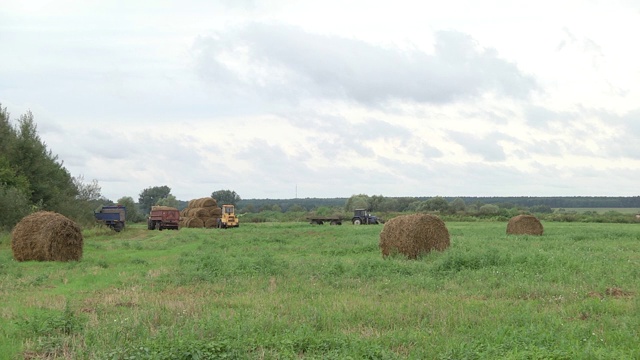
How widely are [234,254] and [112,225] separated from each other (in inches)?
1331

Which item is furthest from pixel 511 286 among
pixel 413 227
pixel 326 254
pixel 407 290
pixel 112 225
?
pixel 112 225

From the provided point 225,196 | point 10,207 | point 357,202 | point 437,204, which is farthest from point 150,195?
point 10,207

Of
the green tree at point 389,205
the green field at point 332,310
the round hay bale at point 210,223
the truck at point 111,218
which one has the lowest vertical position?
the green field at point 332,310

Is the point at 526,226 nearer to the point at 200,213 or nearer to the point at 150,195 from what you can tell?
the point at 200,213

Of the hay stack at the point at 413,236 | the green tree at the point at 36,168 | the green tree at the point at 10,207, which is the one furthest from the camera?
the green tree at the point at 36,168

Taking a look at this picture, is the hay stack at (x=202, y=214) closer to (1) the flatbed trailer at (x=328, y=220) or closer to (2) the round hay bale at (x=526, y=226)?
(1) the flatbed trailer at (x=328, y=220)

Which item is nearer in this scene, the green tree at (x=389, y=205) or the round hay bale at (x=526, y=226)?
the round hay bale at (x=526, y=226)

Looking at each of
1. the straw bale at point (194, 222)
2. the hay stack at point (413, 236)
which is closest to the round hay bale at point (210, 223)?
the straw bale at point (194, 222)

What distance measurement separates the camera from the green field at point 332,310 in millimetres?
8391

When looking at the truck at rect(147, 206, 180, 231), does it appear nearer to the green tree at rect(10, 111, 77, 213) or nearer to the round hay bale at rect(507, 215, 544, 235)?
the green tree at rect(10, 111, 77, 213)

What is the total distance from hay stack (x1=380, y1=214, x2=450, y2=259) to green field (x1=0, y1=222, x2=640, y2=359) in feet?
10.7

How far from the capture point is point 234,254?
24.3m

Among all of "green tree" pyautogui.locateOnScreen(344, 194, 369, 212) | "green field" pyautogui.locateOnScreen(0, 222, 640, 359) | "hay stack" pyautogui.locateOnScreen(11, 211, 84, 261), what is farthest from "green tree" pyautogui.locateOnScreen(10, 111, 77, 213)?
"green tree" pyautogui.locateOnScreen(344, 194, 369, 212)

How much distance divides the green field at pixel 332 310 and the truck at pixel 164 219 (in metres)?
35.1
